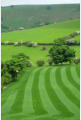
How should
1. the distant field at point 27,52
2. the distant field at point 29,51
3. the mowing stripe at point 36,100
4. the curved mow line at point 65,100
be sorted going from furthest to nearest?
the distant field at point 27,52 < the distant field at point 29,51 < the mowing stripe at point 36,100 < the curved mow line at point 65,100

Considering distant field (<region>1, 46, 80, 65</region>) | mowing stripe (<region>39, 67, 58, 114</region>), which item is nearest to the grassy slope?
distant field (<region>1, 46, 80, 65</region>)

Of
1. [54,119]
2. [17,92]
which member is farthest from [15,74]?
[54,119]

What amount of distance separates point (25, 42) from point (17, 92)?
8607 centimetres

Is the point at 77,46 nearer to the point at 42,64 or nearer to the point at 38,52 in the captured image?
the point at 38,52

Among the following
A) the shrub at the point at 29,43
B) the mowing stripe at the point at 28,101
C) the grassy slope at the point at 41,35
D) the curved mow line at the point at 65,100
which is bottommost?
the mowing stripe at the point at 28,101

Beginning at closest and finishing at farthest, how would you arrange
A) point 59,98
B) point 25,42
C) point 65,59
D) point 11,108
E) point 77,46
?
point 11,108 → point 59,98 → point 65,59 → point 77,46 → point 25,42

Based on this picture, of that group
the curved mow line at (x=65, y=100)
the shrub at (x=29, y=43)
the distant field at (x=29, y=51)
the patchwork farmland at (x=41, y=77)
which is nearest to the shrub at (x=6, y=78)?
the patchwork farmland at (x=41, y=77)

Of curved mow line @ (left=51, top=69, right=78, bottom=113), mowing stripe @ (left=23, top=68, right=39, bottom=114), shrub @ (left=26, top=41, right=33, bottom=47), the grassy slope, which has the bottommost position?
mowing stripe @ (left=23, top=68, right=39, bottom=114)

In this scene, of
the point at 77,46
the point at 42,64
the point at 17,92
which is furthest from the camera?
the point at 77,46

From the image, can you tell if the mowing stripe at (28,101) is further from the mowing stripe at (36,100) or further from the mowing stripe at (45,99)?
the mowing stripe at (45,99)

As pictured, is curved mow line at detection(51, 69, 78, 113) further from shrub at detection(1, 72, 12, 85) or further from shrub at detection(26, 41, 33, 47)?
shrub at detection(26, 41, 33, 47)

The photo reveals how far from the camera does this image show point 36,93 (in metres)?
43.6

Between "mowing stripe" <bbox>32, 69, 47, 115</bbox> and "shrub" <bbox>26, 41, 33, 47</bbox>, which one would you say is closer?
"mowing stripe" <bbox>32, 69, 47, 115</bbox>

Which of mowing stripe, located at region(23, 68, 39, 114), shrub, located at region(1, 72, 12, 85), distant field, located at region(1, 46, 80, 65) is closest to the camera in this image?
mowing stripe, located at region(23, 68, 39, 114)
